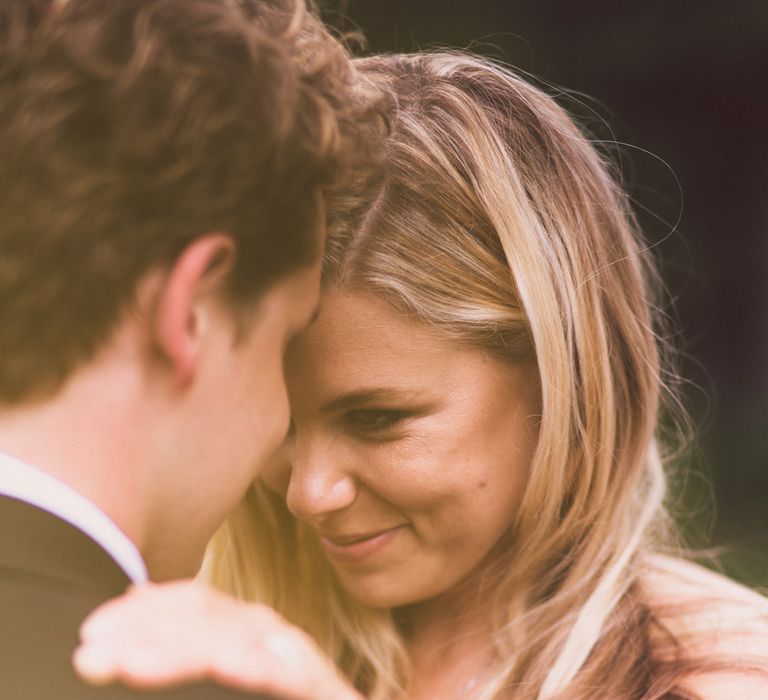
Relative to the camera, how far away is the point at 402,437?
1.67m

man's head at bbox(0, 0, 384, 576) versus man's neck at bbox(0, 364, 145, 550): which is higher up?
man's head at bbox(0, 0, 384, 576)

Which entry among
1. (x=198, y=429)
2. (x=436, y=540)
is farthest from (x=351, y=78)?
(x=436, y=540)

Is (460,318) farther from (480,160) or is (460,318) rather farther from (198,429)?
(198,429)

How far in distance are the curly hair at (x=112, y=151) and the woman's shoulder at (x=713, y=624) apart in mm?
1012

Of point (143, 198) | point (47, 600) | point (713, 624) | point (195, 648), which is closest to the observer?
point (195, 648)

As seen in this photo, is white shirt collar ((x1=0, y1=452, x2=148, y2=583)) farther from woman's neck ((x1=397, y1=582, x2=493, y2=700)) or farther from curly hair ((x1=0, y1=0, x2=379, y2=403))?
woman's neck ((x1=397, y1=582, x2=493, y2=700))

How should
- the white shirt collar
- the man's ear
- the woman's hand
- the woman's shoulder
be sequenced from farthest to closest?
the woman's shoulder, the man's ear, the white shirt collar, the woman's hand

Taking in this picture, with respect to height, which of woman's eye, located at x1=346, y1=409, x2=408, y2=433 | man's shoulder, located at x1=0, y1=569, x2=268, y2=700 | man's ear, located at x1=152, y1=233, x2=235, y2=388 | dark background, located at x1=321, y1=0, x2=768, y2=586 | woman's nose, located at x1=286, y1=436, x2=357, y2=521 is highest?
man's ear, located at x1=152, y1=233, x2=235, y2=388

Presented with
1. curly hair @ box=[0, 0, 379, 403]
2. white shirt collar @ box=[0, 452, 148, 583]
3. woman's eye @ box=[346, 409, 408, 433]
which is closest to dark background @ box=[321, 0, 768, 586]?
woman's eye @ box=[346, 409, 408, 433]

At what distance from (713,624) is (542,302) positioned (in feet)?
2.12

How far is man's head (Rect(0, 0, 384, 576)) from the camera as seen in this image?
1111 mm

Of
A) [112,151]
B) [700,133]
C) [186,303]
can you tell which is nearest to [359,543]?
[186,303]

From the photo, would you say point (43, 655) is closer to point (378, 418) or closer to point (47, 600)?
point (47, 600)

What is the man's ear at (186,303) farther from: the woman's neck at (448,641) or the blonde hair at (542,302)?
the woman's neck at (448,641)
